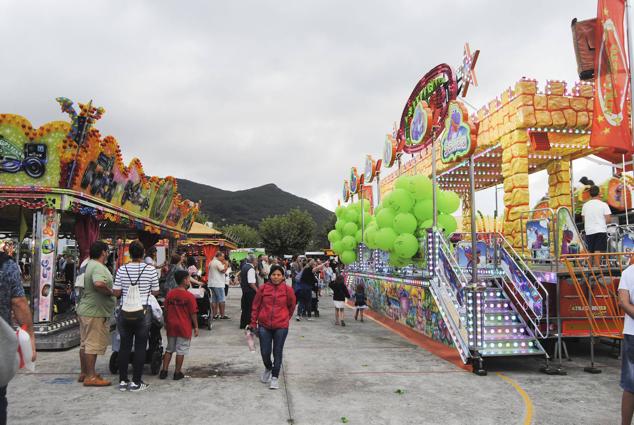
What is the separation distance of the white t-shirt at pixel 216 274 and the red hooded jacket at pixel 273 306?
5740 mm

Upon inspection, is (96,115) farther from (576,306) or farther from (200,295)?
(576,306)

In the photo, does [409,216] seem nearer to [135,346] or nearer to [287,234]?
[135,346]

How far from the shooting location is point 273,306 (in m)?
6.11

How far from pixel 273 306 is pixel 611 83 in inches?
374

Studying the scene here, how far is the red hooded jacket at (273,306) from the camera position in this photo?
6051 millimetres

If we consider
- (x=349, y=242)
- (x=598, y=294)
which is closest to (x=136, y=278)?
(x=598, y=294)

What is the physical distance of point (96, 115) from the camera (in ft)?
27.6

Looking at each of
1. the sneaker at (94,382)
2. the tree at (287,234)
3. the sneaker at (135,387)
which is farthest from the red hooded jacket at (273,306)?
the tree at (287,234)

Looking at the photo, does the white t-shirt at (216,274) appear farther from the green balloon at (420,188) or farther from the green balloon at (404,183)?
the green balloon at (420,188)

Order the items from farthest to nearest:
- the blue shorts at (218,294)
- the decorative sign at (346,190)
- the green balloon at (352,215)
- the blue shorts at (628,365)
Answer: the decorative sign at (346,190)
the green balloon at (352,215)
the blue shorts at (218,294)
the blue shorts at (628,365)

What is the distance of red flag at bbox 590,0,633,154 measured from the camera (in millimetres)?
10469

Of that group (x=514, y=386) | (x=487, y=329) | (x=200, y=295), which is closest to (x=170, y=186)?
(x=200, y=295)

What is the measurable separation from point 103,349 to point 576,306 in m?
7.39

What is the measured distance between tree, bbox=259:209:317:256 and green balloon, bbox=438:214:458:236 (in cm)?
4404
